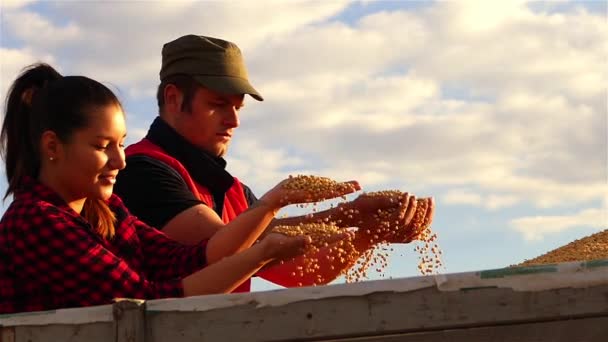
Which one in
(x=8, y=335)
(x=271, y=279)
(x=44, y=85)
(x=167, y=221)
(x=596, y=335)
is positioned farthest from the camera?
(x=271, y=279)

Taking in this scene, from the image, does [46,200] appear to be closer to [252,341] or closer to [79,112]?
[79,112]

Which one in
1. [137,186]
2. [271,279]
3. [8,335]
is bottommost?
[8,335]

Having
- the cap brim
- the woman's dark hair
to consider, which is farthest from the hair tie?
the cap brim

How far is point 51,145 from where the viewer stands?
12.0ft

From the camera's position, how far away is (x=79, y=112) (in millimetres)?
3623

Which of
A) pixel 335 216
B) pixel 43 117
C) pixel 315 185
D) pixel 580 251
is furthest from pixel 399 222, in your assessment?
pixel 580 251

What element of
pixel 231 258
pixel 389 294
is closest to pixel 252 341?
pixel 389 294

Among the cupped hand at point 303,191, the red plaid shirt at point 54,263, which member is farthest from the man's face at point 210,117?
the red plaid shirt at point 54,263

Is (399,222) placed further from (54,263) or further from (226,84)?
(54,263)

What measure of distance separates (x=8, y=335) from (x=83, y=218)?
1.87 feet

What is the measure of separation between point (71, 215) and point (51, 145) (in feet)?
0.79

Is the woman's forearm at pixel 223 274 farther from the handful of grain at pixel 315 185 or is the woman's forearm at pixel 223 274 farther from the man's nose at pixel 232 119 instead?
the man's nose at pixel 232 119

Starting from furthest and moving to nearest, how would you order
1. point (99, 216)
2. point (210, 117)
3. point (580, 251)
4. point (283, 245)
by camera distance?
point (580, 251) → point (210, 117) → point (99, 216) → point (283, 245)

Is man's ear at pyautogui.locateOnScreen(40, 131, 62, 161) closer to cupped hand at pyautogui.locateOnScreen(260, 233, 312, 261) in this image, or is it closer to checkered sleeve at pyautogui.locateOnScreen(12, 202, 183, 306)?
checkered sleeve at pyautogui.locateOnScreen(12, 202, 183, 306)
